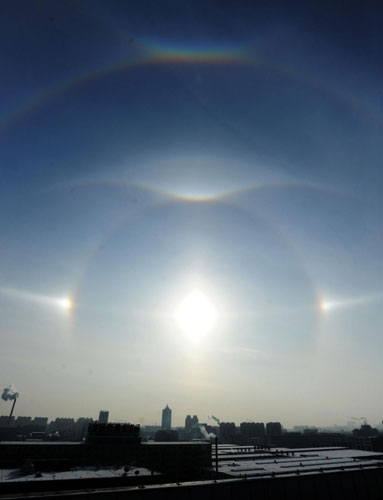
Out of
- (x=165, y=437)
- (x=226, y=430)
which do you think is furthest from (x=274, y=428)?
(x=165, y=437)

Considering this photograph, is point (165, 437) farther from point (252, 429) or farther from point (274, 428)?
point (274, 428)

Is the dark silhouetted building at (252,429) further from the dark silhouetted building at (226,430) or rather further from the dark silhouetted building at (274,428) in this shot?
the dark silhouetted building at (226,430)

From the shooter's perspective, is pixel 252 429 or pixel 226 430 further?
pixel 252 429

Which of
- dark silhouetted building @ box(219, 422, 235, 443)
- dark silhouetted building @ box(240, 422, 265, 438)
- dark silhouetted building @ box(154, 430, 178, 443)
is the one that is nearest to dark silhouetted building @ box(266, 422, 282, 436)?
dark silhouetted building @ box(240, 422, 265, 438)

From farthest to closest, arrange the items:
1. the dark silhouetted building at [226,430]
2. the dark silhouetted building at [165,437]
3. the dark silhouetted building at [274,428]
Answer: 1. the dark silhouetted building at [274,428]
2. the dark silhouetted building at [226,430]
3. the dark silhouetted building at [165,437]

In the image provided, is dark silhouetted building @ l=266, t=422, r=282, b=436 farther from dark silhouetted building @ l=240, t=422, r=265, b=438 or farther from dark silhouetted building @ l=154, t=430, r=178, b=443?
dark silhouetted building @ l=154, t=430, r=178, b=443

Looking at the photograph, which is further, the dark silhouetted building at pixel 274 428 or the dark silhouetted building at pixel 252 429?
the dark silhouetted building at pixel 252 429

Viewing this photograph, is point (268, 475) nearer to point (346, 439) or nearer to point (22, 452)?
point (22, 452)

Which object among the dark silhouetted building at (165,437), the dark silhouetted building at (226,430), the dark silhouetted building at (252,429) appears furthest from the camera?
the dark silhouetted building at (252,429)

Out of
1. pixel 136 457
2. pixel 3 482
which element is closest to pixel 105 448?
pixel 136 457

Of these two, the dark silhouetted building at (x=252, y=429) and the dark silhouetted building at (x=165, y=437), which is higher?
the dark silhouetted building at (x=252, y=429)

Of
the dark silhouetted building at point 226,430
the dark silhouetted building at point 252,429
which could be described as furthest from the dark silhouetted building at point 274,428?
the dark silhouetted building at point 226,430
